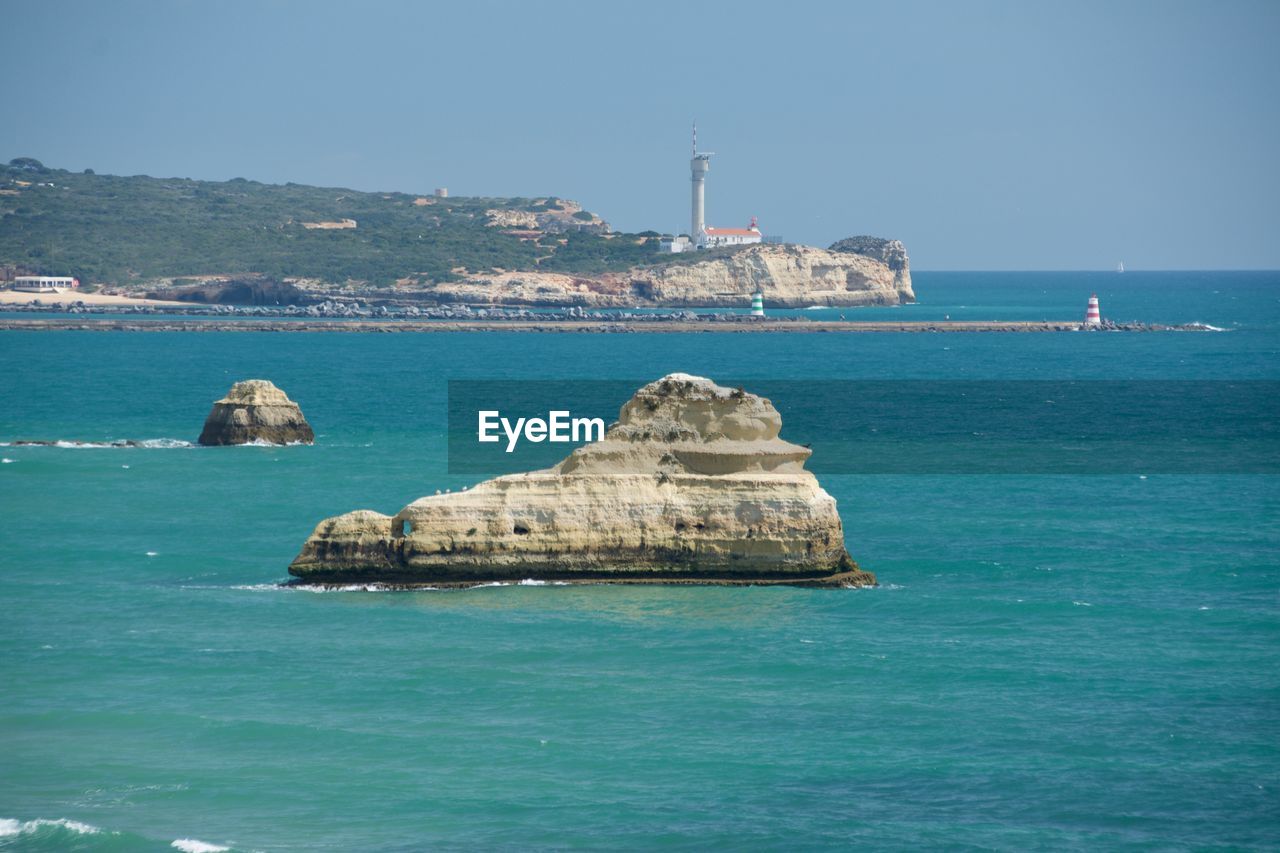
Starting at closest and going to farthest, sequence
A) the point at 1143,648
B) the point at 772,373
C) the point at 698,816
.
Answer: the point at 698,816 < the point at 1143,648 < the point at 772,373

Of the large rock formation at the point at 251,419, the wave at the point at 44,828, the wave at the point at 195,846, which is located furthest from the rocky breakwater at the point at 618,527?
the large rock formation at the point at 251,419

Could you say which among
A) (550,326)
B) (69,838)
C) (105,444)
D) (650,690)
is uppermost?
(550,326)

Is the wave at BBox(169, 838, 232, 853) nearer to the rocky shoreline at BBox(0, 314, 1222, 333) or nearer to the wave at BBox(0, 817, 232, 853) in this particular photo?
the wave at BBox(0, 817, 232, 853)

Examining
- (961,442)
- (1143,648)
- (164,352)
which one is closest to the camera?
(1143,648)

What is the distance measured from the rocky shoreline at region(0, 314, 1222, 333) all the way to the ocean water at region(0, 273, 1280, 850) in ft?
389

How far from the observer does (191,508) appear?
5247cm

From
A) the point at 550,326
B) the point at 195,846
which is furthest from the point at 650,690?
the point at 550,326

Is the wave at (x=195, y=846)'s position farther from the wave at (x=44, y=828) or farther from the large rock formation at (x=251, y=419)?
the large rock formation at (x=251, y=419)

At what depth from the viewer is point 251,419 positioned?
223 feet

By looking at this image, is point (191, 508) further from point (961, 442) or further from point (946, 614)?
point (961, 442)

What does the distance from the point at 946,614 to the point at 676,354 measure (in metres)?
104

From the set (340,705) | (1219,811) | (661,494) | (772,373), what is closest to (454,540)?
(661,494)

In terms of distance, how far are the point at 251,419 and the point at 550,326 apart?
115023mm

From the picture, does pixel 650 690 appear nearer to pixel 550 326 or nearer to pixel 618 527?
pixel 618 527
